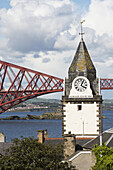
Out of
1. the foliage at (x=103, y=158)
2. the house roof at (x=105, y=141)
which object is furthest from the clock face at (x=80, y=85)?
the foliage at (x=103, y=158)

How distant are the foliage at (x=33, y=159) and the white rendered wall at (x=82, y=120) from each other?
5.84m

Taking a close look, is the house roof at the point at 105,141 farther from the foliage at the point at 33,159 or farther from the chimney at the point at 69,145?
the foliage at the point at 33,159

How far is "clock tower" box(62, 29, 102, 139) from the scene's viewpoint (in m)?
31.3

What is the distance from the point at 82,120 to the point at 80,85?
2.65 meters

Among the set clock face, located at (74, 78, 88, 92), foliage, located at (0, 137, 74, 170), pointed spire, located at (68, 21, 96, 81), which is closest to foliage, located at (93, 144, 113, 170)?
foliage, located at (0, 137, 74, 170)

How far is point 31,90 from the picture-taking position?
10925 cm

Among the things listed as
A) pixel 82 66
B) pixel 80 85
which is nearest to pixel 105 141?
pixel 80 85

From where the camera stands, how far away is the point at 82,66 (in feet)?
108

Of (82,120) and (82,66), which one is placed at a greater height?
(82,66)

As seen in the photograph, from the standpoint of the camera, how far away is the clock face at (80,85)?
31.8 metres

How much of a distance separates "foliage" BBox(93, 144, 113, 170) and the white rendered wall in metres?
8.09

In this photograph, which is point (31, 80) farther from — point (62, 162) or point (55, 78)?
point (62, 162)

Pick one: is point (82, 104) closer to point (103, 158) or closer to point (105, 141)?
Answer: point (105, 141)


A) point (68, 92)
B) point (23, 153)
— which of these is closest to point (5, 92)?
point (68, 92)
